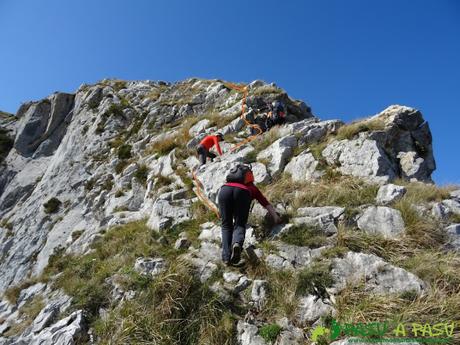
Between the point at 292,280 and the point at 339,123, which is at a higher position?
the point at 339,123

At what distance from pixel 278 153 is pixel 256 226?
3.60 meters

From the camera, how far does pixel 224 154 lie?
40.9 ft

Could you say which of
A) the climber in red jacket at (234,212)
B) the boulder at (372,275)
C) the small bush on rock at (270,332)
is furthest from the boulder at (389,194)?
the small bush on rock at (270,332)

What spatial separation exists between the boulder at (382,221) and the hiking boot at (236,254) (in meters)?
2.52

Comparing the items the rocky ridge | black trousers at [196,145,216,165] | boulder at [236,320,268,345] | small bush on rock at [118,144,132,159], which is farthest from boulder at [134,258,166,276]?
small bush on rock at [118,144,132,159]

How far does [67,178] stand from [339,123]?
1596 centimetres

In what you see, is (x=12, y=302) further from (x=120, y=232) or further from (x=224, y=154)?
(x=224, y=154)

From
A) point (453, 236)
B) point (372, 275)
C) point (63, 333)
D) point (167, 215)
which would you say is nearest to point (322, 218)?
point (372, 275)

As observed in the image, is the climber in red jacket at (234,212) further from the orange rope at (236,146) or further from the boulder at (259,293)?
the orange rope at (236,146)

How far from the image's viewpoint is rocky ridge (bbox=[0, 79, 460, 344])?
5.61 m

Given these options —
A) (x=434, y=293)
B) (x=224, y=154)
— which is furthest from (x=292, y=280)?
(x=224, y=154)

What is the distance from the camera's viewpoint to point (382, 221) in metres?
6.63

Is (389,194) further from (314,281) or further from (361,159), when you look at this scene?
(314,281)

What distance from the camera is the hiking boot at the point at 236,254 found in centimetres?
648
